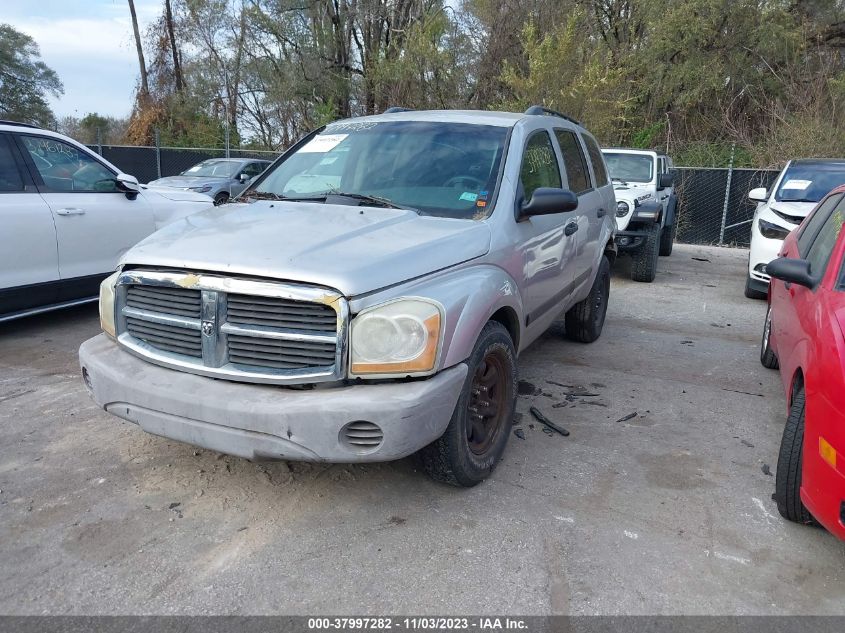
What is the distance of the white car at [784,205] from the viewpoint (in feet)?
25.2

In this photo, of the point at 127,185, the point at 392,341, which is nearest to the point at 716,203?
the point at 127,185

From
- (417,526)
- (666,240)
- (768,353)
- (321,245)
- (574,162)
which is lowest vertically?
(417,526)

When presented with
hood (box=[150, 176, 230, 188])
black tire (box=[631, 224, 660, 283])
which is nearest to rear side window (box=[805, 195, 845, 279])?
black tire (box=[631, 224, 660, 283])

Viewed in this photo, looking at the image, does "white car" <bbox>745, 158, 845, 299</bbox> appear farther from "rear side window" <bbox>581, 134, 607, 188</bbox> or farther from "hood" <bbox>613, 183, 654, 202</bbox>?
"rear side window" <bbox>581, 134, 607, 188</bbox>

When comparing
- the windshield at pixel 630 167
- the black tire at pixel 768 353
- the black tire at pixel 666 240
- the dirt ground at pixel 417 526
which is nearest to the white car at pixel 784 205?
the black tire at pixel 768 353

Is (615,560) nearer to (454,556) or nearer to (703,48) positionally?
(454,556)

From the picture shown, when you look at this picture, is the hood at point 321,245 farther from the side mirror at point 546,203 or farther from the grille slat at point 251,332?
the side mirror at point 546,203

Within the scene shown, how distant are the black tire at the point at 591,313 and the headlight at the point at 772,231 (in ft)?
8.73

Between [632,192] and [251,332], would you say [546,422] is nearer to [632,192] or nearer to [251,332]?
[251,332]

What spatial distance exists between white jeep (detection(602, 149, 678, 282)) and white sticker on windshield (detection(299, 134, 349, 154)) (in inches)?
210

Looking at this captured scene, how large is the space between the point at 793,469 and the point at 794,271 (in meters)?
1.09

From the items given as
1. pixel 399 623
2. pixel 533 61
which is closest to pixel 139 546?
pixel 399 623

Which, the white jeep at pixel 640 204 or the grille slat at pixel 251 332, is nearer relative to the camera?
the grille slat at pixel 251 332

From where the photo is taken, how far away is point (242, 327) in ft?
9.50
